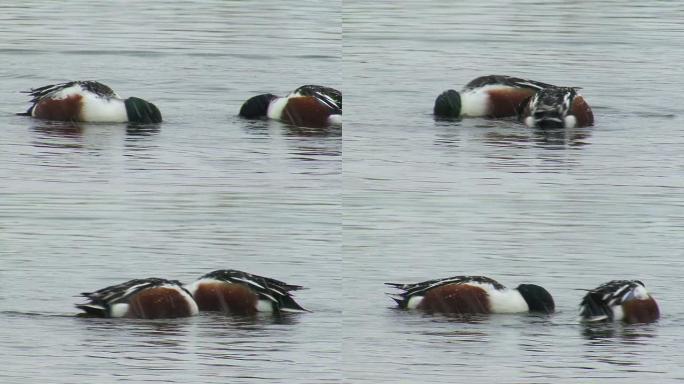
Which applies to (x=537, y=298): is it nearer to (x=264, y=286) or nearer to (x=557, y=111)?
(x=557, y=111)

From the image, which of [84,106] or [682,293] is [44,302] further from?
[682,293]

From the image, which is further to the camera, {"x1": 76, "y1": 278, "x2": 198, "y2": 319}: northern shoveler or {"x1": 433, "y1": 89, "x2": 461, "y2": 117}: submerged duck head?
{"x1": 433, "y1": 89, "x2": 461, "y2": 117}: submerged duck head

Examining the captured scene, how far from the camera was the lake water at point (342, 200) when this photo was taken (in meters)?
3.46

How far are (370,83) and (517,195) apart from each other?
0.43m

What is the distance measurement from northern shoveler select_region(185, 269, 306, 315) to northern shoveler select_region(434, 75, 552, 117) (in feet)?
1.89

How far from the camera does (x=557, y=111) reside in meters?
3.63

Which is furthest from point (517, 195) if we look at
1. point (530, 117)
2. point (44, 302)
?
point (44, 302)

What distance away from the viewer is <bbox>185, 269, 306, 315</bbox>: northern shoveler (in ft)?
11.6

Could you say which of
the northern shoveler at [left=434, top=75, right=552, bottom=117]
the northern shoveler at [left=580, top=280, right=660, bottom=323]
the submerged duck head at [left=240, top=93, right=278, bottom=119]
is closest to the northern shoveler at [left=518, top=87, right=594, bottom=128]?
the northern shoveler at [left=434, top=75, right=552, bottom=117]

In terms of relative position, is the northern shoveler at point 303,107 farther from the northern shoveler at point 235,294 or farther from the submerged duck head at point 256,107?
the northern shoveler at point 235,294

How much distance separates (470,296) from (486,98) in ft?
1.57

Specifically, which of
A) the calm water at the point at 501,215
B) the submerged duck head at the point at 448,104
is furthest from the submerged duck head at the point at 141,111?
the submerged duck head at the point at 448,104

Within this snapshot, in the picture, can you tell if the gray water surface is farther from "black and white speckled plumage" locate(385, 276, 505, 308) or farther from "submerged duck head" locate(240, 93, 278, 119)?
"black and white speckled plumage" locate(385, 276, 505, 308)

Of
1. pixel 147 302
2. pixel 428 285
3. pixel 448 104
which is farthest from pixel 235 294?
pixel 448 104
